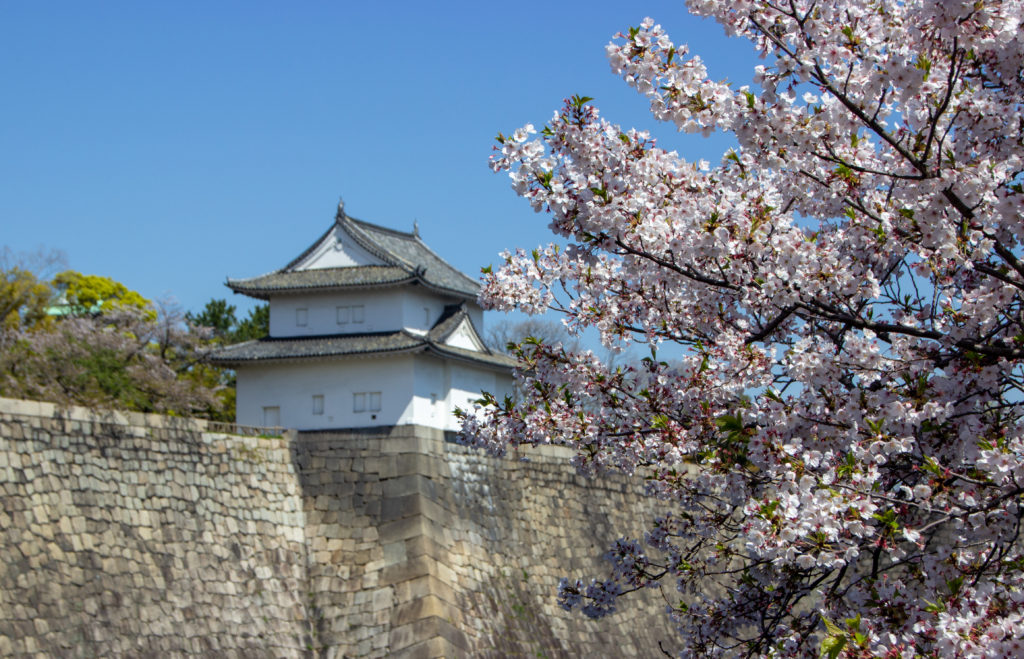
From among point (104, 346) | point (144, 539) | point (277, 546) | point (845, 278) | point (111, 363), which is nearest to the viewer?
point (845, 278)

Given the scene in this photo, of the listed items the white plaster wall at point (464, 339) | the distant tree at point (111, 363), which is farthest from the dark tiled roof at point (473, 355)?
the distant tree at point (111, 363)

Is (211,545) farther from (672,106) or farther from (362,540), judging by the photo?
(672,106)

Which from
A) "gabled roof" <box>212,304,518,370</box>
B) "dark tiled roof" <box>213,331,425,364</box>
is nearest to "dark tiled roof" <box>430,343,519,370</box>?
"gabled roof" <box>212,304,518,370</box>

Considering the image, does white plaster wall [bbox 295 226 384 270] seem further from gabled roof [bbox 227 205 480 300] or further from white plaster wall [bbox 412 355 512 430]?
white plaster wall [bbox 412 355 512 430]

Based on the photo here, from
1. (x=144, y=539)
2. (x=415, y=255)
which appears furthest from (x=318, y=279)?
(x=144, y=539)

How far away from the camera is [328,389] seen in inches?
1086

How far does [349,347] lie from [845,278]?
2281cm

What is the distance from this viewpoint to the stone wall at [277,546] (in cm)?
968

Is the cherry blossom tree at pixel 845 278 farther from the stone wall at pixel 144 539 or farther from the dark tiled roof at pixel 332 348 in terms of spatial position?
the dark tiled roof at pixel 332 348

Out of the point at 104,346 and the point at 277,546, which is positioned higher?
the point at 104,346

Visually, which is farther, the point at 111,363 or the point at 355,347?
the point at 355,347

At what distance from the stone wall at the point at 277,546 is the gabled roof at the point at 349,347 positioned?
1125cm

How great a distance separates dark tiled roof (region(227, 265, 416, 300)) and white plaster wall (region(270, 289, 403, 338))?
1.24ft

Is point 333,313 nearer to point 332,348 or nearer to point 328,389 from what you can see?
point 332,348
